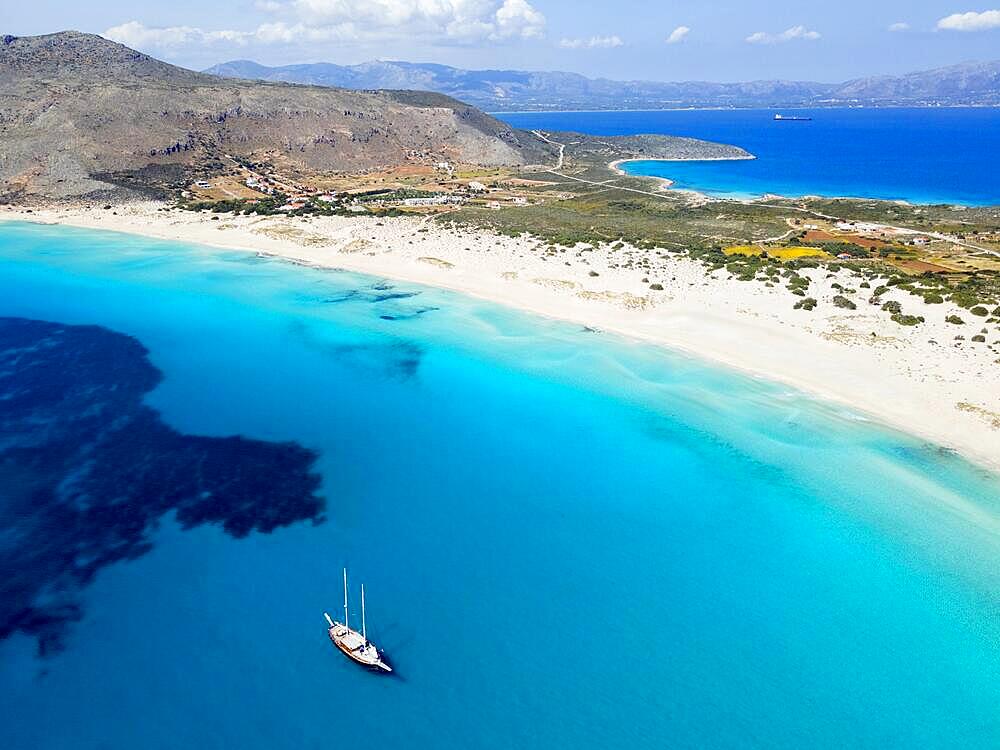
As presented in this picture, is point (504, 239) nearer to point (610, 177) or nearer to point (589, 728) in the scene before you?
point (589, 728)

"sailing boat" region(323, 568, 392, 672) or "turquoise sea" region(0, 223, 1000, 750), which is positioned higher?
"sailing boat" region(323, 568, 392, 672)

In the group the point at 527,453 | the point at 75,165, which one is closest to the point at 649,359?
the point at 527,453

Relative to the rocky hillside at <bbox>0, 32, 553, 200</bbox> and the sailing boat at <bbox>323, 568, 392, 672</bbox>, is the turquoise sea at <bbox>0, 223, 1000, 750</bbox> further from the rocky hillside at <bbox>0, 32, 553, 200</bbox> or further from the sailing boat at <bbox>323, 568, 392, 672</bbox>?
the rocky hillside at <bbox>0, 32, 553, 200</bbox>

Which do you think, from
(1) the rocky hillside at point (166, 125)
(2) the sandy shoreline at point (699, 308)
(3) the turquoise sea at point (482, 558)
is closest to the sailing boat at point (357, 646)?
(3) the turquoise sea at point (482, 558)

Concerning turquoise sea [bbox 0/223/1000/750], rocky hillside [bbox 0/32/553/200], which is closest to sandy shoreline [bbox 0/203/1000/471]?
turquoise sea [bbox 0/223/1000/750]

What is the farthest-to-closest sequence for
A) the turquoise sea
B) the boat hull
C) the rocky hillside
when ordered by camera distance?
the rocky hillside, the boat hull, the turquoise sea

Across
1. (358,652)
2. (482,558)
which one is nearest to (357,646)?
(358,652)

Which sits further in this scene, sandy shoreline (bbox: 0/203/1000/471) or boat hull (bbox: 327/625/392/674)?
sandy shoreline (bbox: 0/203/1000/471)

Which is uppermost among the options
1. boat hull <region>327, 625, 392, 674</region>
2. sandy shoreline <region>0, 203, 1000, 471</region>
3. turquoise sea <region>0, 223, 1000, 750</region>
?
sandy shoreline <region>0, 203, 1000, 471</region>
